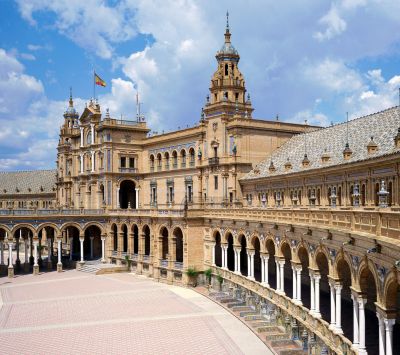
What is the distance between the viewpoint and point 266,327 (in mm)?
38375

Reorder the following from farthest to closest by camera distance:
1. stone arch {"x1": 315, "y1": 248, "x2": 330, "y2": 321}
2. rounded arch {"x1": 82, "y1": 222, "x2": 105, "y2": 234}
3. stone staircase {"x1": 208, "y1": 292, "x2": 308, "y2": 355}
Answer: rounded arch {"x1": 82, "y1": 222, "x2": 105, "y2": 234}, stone staircase {"x1": 208, "y1": 292, "x2": 308, "y2": 355}, stone arch {"x1": 315, "y1": 248, "x2": 330, "y2": 321}

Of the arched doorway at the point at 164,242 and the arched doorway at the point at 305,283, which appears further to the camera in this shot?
the arched doorway at the point at 164,242

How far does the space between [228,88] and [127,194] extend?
92.8 ft

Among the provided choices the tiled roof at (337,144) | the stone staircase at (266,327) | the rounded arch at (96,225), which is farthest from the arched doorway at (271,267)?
the rounded arch at (96,225)

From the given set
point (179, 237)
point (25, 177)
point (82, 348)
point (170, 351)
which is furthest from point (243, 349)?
point (25, 177)

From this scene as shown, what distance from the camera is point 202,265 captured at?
5772 cm

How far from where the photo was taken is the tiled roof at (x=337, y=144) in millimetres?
38969

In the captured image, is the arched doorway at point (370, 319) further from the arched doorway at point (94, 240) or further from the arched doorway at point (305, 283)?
the arched doorway at point (94, 240)

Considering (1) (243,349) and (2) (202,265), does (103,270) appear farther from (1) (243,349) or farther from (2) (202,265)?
(1) (243,349)

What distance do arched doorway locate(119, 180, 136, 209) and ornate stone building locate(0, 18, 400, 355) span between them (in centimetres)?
18

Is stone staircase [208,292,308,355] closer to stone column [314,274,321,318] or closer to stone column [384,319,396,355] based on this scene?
stone column [314,274,321,318]

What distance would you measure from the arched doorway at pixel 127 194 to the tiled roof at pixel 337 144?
1091 inches

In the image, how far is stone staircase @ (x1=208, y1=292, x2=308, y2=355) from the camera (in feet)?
111

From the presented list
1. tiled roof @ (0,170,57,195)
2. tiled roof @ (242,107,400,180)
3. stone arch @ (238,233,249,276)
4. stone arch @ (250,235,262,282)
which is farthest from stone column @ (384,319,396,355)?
tiled roof @ (0,170,57,195)
